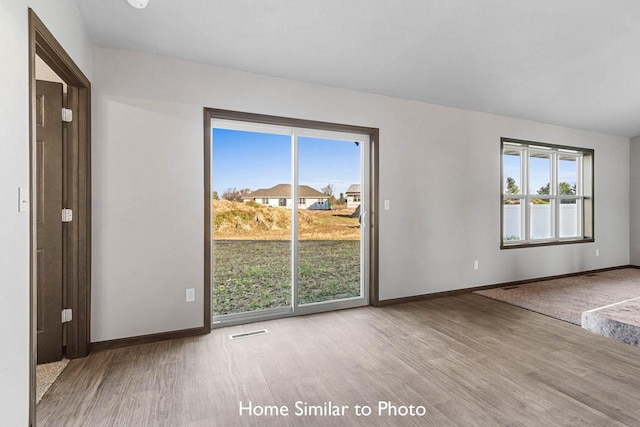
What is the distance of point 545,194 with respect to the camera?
17.7ft

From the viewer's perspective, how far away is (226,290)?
10.9 ft

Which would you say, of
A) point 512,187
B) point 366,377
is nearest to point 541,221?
point 512,187

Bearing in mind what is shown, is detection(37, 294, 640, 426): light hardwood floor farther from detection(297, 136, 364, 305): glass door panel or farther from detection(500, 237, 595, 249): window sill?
detection(500, 237, 595, 249): window sill

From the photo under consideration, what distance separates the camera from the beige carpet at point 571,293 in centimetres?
370

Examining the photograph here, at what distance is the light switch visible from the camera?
5.00 feet

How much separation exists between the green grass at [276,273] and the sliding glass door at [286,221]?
0.01 metres

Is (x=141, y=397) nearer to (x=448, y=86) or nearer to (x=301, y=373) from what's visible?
(x=301, y=373)

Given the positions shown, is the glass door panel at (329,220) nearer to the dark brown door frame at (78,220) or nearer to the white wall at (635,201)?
the dark brown door frame at (78,220)

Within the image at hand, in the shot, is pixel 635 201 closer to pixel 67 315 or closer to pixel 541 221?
pixel 541 221

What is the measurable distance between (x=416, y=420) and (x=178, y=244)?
90.2 inches

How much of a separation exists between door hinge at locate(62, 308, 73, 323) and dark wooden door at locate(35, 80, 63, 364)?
0.03 meters

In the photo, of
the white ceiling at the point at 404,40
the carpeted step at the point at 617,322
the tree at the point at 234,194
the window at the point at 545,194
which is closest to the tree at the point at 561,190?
the window at the point at 545,194

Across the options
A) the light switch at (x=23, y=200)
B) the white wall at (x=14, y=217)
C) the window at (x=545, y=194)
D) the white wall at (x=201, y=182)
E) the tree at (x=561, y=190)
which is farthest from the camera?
the tree at (x=561, y=190)

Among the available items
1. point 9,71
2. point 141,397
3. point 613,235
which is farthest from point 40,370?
point 613,235
